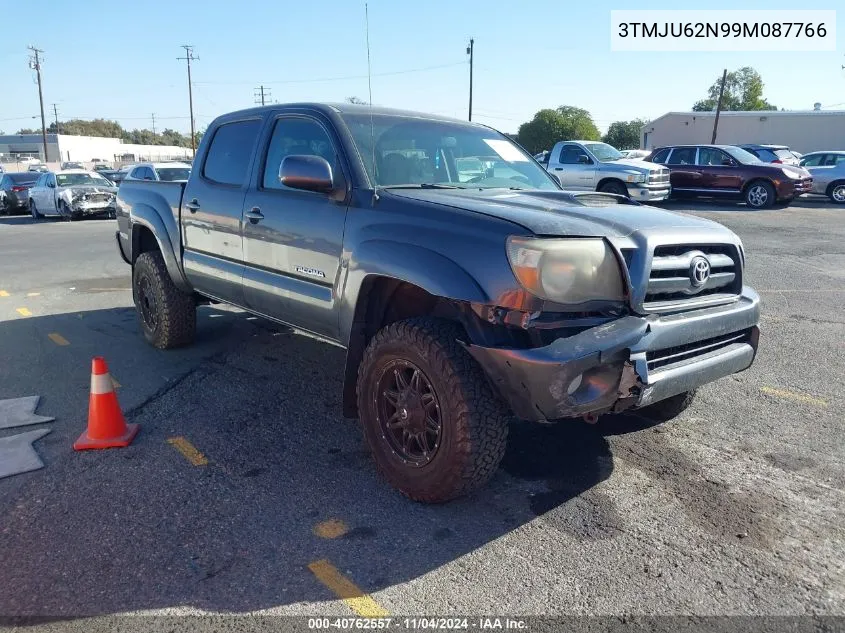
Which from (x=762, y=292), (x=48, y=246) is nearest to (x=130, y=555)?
(x=762, y=292)

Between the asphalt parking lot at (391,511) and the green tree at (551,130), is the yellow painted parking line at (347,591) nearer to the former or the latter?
the asphalt parking lot at (391,511)

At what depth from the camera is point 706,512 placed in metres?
3.25

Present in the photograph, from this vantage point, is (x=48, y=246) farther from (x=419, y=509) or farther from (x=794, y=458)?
(x=794, y=458)

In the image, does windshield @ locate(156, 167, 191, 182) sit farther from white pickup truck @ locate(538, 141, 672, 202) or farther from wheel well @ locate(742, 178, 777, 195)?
wheel well @ locate(742, 178, 777, 195)

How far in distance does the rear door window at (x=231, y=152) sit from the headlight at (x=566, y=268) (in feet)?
8.20

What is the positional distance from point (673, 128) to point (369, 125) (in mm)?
57628

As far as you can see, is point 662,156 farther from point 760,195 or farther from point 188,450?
point 188,450

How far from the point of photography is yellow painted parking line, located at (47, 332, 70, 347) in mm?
6281

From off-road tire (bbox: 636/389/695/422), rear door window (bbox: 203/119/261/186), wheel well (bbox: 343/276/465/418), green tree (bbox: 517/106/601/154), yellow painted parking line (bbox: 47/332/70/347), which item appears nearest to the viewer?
wheel well (bbox: 343/276/465/418)

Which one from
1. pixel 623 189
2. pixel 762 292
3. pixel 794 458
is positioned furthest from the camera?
pixel 623 189

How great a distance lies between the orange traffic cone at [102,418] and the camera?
13.0 feet

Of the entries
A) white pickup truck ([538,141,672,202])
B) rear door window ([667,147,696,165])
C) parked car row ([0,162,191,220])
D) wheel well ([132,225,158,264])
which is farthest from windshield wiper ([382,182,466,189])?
rear door window ([667,147,696,165])

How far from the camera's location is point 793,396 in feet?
15.6

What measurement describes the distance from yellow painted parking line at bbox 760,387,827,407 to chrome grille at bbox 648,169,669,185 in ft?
41.9
